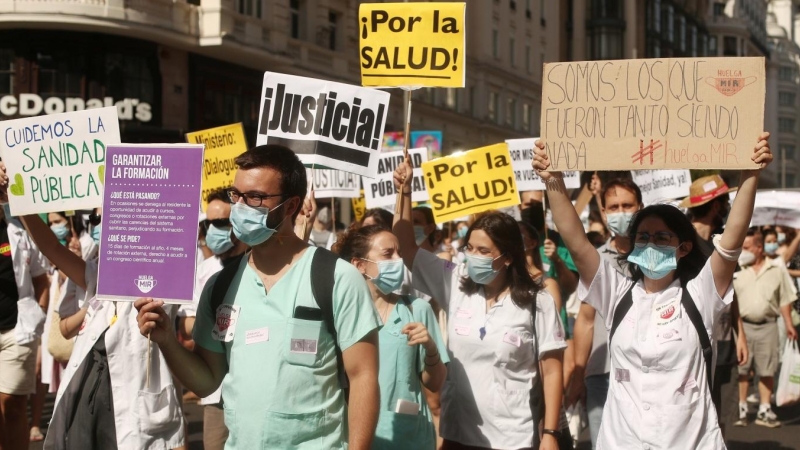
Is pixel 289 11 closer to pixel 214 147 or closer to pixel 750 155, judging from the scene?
pixel 214 147

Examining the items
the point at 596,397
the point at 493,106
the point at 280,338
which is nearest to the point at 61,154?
the point at 280,338

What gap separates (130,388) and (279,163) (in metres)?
2.14

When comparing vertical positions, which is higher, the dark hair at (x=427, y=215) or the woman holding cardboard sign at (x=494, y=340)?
the dark hair at (x=427, y=215)

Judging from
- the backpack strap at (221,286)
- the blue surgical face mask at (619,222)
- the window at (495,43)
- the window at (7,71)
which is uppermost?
the window at (495,43)

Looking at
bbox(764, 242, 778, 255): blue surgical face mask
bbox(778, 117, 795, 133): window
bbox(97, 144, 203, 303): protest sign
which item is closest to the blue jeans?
bbox(97, 144, 203, 303): protest sign

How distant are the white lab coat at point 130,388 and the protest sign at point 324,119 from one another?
60.5 inches

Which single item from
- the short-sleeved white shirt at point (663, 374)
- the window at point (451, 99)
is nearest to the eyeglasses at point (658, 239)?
the short-sleeved white shirt at point (663, 374)

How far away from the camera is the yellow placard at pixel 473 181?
8742mm

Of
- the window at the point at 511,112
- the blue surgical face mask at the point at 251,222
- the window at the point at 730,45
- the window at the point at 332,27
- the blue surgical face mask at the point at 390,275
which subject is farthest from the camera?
the window at the point at 730,45

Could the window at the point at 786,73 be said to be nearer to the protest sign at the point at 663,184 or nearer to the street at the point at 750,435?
the protest sign at the point at 663,184

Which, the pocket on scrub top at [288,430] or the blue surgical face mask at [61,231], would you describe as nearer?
the pocket on scrub top at [288,430]

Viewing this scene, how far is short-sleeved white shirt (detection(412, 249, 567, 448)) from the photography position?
19.2 feet

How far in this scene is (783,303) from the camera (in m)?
12.4

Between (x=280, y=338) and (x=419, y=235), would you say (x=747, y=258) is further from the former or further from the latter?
(x=280, y=338)
